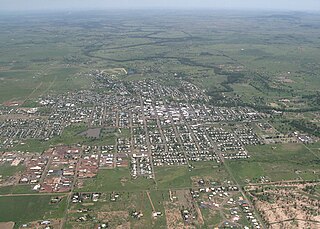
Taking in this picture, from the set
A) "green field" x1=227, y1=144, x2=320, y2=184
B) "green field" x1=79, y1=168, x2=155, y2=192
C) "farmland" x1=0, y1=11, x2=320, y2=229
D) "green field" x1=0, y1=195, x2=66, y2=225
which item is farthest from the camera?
"green field" x1=227, y1=144, x2=320, y2=184

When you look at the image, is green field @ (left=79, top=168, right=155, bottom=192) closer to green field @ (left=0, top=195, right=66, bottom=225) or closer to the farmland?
the farmland

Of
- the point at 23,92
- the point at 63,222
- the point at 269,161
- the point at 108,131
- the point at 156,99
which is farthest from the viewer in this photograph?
the point at 23,92

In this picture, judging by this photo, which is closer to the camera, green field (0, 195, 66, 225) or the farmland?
green field (0, 195, 66, 225)

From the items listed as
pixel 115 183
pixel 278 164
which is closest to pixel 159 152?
pixel 115 183

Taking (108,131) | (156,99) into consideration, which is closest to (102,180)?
(108,131)

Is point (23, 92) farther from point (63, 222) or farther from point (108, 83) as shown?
point (63, 222)

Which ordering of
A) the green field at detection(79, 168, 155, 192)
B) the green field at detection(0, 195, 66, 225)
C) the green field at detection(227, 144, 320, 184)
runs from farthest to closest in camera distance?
the green field at detection(227, 144, 320, 184), the green field at detection(79, 168, 155, 192), the green field at detection(0, 195, 66, 225)

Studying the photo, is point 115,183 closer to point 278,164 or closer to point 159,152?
point 159,152

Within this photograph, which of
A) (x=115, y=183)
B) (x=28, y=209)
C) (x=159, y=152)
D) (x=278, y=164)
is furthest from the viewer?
(x=159, y=152)

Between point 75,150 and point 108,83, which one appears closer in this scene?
point 75,150

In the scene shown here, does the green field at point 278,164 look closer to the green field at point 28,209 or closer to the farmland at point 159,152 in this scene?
the farmland at point 159,152

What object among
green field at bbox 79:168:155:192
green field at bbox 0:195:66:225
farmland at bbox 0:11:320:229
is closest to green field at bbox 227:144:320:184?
farmland at bbox 0:11:320:229
